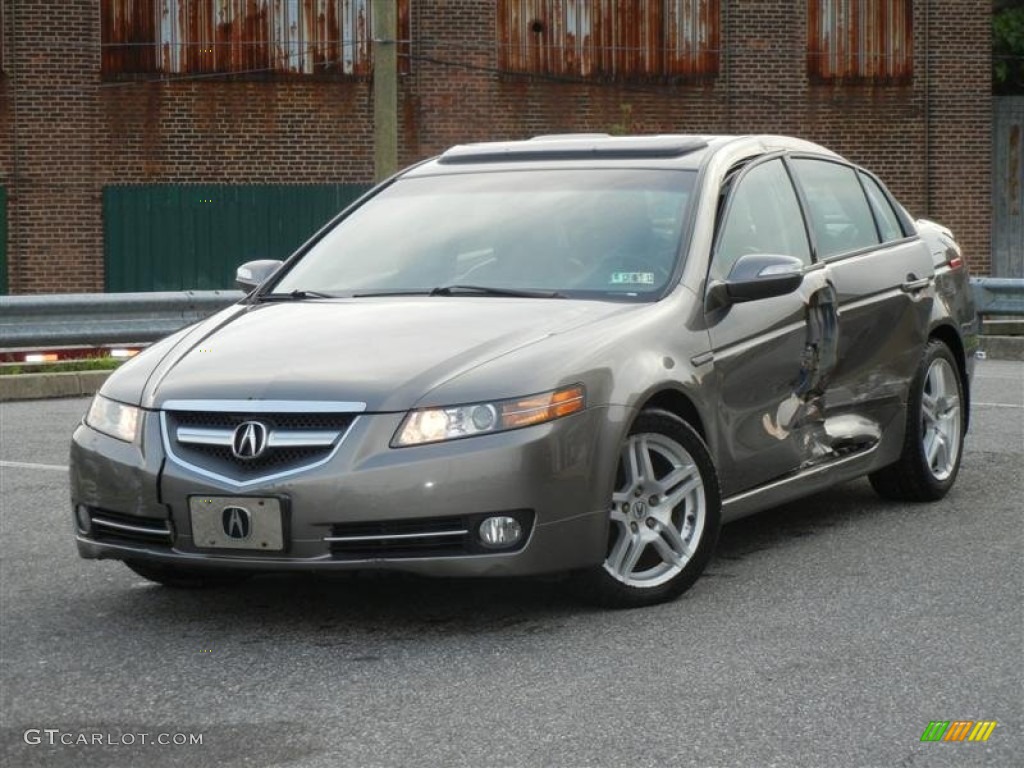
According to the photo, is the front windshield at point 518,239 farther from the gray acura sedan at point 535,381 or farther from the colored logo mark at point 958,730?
the colored logo mark at point 958,730

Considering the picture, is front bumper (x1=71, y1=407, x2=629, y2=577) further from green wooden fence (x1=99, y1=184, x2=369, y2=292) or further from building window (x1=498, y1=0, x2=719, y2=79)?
building window (x1=498, y1=0, x2=719, y2=79)

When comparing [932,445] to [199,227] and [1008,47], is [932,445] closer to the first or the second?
[199,227]

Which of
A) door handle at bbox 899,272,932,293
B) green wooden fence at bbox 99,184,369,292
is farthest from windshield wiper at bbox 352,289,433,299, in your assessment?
green wooden fence at bbox 99,184,369,292

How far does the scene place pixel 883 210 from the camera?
8641 millimetres

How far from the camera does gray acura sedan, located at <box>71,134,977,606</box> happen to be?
578cm

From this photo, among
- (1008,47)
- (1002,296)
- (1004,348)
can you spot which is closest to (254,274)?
(1004,348)

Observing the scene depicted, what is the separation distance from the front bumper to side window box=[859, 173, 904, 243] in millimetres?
2854

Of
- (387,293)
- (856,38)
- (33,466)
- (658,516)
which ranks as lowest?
(33,466)

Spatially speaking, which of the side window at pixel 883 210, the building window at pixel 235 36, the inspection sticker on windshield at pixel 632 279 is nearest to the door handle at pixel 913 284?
the side window at pixel 883 210

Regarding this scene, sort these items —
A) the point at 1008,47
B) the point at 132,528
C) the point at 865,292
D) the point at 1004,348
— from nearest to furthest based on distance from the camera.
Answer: the point at 132,528 < the point at 865,292 < the point at 1004,348 < the point at 1008,47

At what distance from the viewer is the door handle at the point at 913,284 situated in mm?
8297

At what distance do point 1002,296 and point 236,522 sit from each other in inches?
592

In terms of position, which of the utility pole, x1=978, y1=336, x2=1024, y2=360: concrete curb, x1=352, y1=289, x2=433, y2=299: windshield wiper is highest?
A: the utility pole

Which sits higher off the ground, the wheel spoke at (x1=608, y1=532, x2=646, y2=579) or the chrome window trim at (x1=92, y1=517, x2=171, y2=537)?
the chrome window trim at (x1=92, y1=517, x2=171, y2=537)
